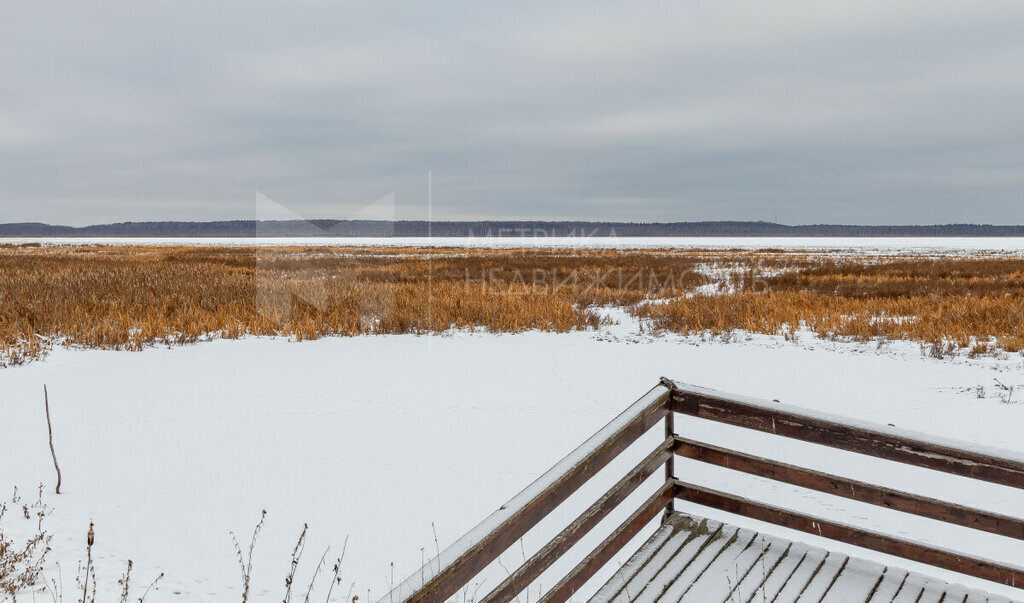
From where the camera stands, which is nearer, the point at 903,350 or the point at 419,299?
the point at 903,350

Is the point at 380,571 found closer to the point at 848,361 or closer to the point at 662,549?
the point at 662,549

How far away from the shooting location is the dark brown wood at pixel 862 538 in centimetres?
276

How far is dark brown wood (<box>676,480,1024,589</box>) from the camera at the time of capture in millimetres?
2758

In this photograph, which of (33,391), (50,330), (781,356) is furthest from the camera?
(50,330)

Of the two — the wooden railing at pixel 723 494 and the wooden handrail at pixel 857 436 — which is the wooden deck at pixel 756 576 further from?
the wooden handrail at pixel 857 436

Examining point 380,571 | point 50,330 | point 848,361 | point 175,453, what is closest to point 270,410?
point 175,453

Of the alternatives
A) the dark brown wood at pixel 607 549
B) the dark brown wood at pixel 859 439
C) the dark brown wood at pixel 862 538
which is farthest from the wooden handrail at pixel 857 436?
the dark brown wood at pixel 607 549

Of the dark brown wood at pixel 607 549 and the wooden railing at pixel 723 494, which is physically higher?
the wooden railing at pixel 723 494

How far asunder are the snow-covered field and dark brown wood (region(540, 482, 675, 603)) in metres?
0.52

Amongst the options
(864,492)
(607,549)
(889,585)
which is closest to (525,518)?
(607,549)

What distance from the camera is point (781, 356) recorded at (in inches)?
393

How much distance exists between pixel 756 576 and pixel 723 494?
50 cm

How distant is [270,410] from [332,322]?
554 cm

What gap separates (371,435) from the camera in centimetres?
598
